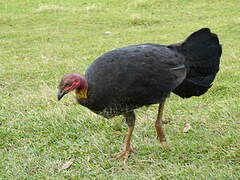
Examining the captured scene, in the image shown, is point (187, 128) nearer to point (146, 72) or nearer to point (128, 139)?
point (128, 139)

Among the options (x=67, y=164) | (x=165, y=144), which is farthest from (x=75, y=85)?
(x=165, y=144)

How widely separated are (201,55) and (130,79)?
100 centimetres

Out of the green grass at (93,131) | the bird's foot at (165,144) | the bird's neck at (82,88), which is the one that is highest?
the bird's neck at (82,88)

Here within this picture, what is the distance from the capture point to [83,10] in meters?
18.0

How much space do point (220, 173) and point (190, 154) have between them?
1.78ft

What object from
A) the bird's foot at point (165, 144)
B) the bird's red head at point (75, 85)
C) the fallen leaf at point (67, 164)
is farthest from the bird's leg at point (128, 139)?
the bird's red head at point (75, 85)

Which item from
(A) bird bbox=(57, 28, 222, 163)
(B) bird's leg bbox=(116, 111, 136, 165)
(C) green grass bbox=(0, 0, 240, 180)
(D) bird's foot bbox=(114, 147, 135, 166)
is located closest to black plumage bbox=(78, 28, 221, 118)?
(A) bird bbox=(57, 28, 222, 163)

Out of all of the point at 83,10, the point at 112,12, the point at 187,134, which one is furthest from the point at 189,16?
the point at 187,134

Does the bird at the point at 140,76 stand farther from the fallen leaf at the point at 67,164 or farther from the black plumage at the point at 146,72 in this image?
the fallen leaf at the point at 67,164

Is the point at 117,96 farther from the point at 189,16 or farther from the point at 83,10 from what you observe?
the point at 83,10

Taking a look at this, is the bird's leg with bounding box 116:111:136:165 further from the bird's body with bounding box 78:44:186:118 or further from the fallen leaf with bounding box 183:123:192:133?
the fallen leaf with bounding box 183:123:192:133

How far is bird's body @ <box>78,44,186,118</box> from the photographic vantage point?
384cm

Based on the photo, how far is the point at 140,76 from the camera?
3947 millimetres

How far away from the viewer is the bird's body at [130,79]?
151 inches
